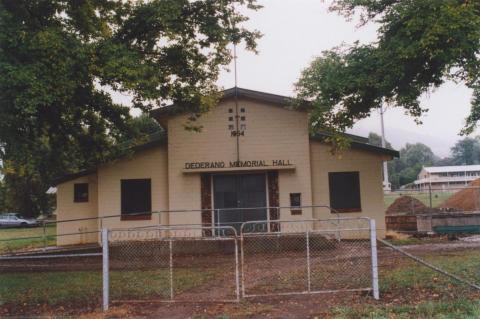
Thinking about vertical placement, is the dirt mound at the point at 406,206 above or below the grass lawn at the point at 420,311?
above

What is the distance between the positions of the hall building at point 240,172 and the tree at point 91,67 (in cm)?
194

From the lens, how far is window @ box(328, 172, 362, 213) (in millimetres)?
19109

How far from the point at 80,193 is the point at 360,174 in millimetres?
11823

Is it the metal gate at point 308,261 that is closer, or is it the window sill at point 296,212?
the metal gate at point 308,261

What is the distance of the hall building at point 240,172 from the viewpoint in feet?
61.9

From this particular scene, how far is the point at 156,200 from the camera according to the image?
19375 millimetres

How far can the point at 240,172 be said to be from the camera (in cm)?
1936

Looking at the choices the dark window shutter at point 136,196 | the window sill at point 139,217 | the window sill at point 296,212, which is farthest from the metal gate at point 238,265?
the dark window shutter at point 136,196

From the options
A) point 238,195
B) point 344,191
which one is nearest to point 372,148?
point 344,191

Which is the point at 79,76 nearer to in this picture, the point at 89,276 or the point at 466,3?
the point at 89,276

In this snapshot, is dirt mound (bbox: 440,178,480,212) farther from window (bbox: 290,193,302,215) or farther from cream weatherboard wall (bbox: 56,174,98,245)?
cream weatherboard wall (bbox: 56,174,98,245)

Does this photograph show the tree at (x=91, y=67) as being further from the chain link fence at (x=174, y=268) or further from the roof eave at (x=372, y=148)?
the roof eave at (x=372, y=148)

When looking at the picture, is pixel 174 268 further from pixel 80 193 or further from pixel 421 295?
pixel 80 193

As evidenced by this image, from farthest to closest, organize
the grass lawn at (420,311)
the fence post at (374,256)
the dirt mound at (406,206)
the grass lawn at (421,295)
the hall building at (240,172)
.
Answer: the dirt mound at (406,206) < the hall building at (240,172) < the fence post at (374,256) < the grass lawn at (421,295) < the grass lawn at (420,311)
